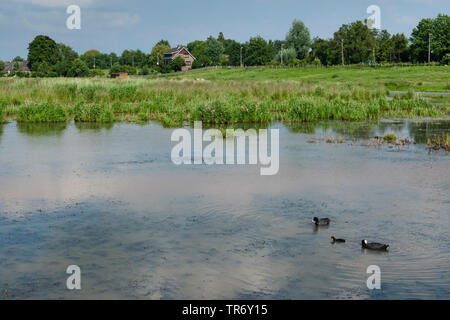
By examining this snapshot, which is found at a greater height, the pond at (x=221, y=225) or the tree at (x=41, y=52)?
the tree at (x=41, y=52)

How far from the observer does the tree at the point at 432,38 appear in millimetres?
98062

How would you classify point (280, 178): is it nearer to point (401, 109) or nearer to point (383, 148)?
point (383, 148)

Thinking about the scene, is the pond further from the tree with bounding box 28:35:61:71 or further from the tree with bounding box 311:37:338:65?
the tree with bounding box 28:35:61:71

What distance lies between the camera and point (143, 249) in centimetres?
939

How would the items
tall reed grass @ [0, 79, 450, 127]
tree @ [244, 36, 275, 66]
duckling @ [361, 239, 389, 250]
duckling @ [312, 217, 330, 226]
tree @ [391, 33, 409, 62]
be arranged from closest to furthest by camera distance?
duckling @ [361, 239, 389, 250], duckling @ [312, 217, 330, 226], tall reed grass @ [0, 79, 450, 127], tree @ [391, 33, 409, 62], tree @ [244, 36, 275, 66]

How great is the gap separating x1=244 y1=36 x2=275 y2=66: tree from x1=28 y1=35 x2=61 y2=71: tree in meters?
46.8

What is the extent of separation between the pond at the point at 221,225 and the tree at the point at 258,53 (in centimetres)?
11660

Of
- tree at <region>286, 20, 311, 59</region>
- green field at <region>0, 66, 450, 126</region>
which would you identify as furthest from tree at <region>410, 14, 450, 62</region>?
green field at <region>0, 66, 450, 126</region>

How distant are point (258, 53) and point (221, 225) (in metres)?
127

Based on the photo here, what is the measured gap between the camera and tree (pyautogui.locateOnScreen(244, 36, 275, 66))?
438ft

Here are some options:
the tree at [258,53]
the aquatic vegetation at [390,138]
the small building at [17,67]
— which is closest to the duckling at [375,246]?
the aquatic vegetation at [390,138]

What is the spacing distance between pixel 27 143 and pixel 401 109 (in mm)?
22784

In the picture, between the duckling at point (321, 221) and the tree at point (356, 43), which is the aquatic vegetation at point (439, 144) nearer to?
the duckling at point (321, 221)
